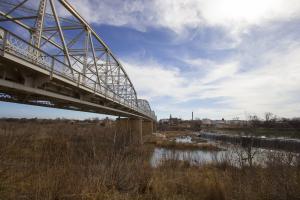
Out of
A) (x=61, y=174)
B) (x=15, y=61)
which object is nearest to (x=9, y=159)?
(x=61, y=174)

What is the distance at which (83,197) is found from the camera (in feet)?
20.0

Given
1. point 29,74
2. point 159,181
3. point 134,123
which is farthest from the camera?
point 134,123

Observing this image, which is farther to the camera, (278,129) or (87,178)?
(278,129)

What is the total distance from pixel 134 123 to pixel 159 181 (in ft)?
155

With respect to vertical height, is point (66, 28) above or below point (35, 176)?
above

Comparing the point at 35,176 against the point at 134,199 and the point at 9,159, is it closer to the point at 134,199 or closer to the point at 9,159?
the point at 9,159

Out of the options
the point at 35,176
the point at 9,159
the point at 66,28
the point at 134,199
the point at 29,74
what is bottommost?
the point at 134,199

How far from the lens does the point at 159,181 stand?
9.62m

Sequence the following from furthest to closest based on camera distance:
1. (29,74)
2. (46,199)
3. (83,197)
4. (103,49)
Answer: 1. (103,49)
2. (29,74)
3. (83,197)
4. (46,199)

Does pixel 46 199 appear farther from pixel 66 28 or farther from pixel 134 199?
pixel 66 28

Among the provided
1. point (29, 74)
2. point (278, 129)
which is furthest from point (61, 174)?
point (278, 129)

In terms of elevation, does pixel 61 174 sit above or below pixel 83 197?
above

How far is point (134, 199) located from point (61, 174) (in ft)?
8.23

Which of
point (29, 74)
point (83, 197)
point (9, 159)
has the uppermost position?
point (29, 74)
